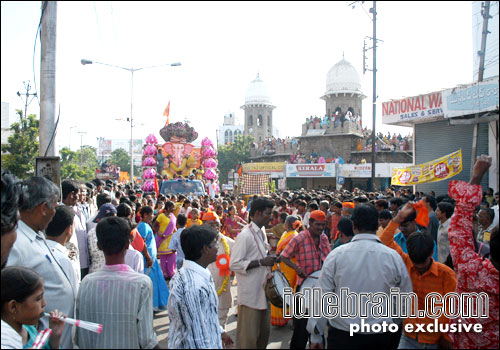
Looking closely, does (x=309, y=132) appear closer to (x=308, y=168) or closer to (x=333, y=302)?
(x=308, y=168)

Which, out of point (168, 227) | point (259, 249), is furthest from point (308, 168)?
point (259, 249)

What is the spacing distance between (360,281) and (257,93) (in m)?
65.1

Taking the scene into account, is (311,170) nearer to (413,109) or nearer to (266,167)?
(266,167)

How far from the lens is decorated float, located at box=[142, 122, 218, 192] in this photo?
1905 centimetres

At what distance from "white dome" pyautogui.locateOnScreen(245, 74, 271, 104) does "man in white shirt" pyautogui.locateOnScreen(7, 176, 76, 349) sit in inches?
2552

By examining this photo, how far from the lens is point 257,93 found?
66.5m

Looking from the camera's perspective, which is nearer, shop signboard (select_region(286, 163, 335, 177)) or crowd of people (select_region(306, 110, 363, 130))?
shop signboard (select_region(286, 163, 335, 177))

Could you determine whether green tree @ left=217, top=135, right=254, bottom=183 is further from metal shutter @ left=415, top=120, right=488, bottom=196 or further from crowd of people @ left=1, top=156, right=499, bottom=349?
crowd of people @ left=1, top=156, right=499, bottom=349

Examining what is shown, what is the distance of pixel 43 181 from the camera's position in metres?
2.68

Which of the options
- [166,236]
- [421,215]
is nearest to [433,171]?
[421,215]

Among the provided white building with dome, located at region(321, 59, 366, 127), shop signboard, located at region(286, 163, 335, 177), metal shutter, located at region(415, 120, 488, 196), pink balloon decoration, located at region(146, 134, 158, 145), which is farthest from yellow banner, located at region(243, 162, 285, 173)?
metal shutter, located at region(415, 120, 488, 196)

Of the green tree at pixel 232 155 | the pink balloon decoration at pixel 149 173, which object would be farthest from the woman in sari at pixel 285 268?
the green tree at pixel 232 155

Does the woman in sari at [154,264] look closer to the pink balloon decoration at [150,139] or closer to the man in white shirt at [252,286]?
the man in white shirt at [252,286]

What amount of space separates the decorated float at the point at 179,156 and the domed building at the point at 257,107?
4659 cm
